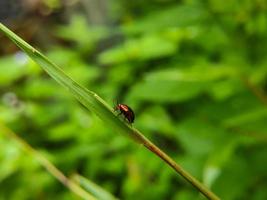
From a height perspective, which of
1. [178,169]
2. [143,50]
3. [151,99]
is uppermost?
[143,50]

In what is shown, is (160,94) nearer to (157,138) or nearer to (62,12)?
(157,138)

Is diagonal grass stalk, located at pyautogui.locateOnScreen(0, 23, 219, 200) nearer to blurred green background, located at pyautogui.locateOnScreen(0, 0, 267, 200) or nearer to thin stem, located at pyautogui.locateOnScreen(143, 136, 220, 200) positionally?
thin stem, located at pyautogui.locateOnScreen(143, 136, 220, 200)

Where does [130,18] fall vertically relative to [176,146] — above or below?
above

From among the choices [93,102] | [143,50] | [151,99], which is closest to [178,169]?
[93,102]

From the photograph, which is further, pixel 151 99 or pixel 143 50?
pixel 143 50

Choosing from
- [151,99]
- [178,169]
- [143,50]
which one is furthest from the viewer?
[143,50]

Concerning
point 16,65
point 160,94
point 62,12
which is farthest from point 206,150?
point 62,12

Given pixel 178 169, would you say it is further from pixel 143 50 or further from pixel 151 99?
pixel 143 50

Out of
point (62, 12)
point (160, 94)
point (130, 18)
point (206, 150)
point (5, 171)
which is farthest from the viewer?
point (62, 12)
